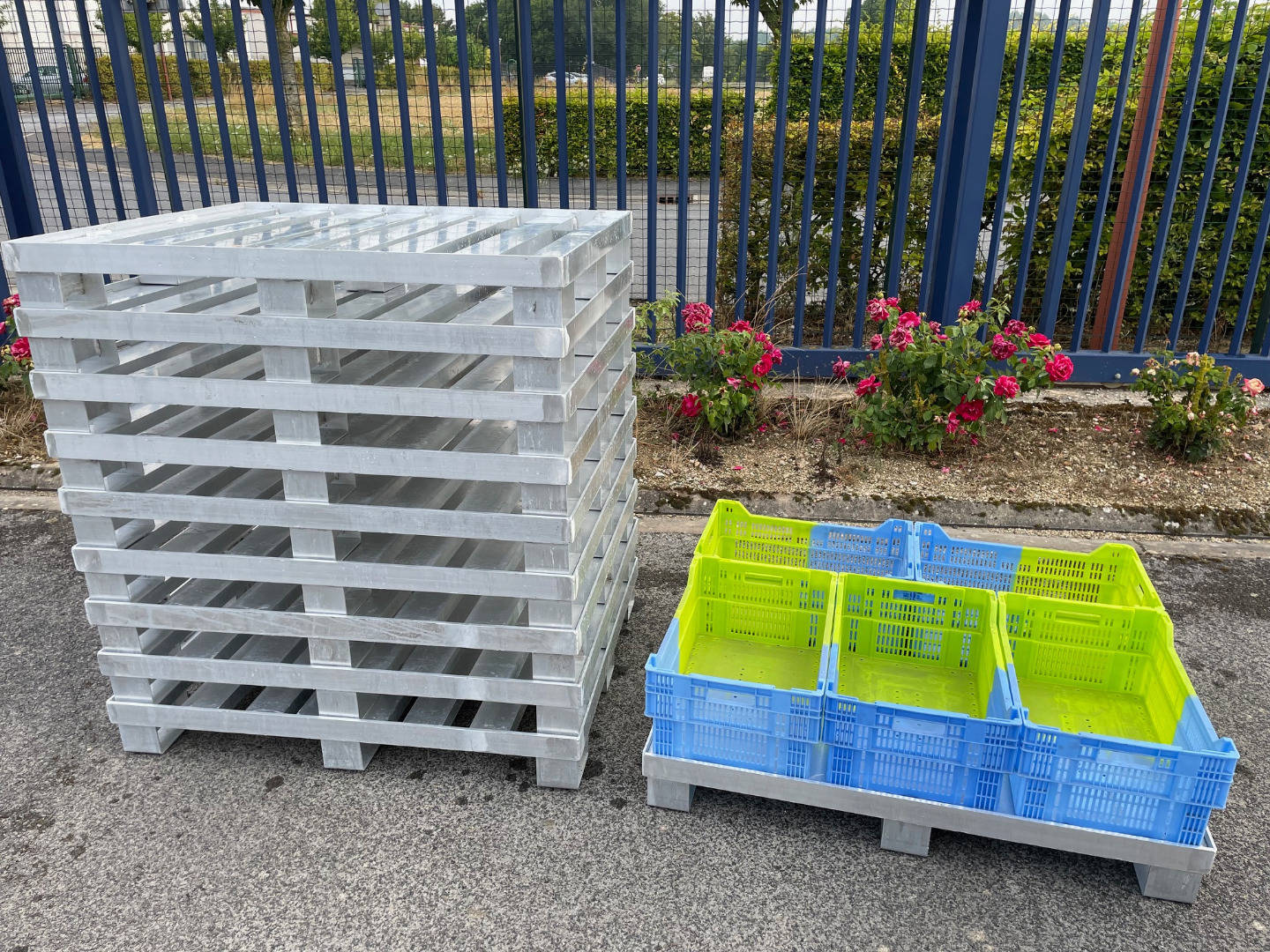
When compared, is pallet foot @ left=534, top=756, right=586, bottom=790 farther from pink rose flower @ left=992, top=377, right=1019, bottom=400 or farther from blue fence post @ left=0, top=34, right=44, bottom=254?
blue fence post @ left=0, top=34, right=44, bottom=254

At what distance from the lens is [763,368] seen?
514 centimetres

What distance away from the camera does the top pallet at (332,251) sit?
7.57ft

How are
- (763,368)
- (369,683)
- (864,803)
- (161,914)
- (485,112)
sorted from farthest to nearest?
1. (485,112)
2. (763,368)
3. (369,683)
4. (864,803)
5. (161,914)

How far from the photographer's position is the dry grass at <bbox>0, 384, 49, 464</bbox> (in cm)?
523

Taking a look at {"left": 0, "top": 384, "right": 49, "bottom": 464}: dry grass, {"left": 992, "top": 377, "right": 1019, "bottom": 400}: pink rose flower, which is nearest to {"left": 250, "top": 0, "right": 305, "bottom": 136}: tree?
{"left": 0, "top": 384, "right": 49, "bottom": 464}: dry grass

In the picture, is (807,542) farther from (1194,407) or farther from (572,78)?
(572,78)

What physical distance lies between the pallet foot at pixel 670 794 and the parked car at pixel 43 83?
5.73m

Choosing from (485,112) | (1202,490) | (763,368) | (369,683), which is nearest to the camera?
(369,683)

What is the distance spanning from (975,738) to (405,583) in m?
1.60

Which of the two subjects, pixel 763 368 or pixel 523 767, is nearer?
pixel 523 767

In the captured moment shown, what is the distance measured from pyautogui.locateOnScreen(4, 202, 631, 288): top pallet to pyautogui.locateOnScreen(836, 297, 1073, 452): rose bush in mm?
2336

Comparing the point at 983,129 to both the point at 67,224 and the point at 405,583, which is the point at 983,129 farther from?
the point at 67,224

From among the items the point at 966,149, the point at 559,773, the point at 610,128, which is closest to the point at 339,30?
the point at 610,128

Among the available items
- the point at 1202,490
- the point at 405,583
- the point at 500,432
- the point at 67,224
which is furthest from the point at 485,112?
the point at 1202,490
